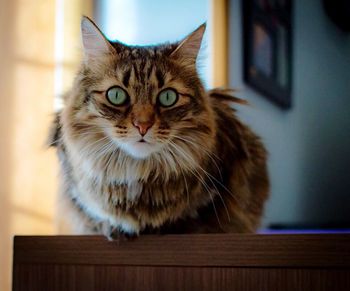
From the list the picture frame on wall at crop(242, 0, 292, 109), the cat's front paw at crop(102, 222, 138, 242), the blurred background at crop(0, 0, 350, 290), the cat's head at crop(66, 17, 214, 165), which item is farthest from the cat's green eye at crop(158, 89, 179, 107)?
the picture frame on wall at crop(242, 0, 292, 109)

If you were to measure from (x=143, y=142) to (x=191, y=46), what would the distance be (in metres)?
0.22

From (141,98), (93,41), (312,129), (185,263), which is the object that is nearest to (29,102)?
(93,41)

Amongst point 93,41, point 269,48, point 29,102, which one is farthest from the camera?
point 269,48

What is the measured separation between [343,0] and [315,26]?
5.4 inches

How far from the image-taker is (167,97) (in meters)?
1.02

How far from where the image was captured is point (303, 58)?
7.06 ft

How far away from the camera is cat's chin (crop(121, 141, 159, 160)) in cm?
98

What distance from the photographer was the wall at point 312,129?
210 cm

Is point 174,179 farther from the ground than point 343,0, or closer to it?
closer to it

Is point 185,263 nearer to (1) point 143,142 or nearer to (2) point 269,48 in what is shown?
(1) point 143,142

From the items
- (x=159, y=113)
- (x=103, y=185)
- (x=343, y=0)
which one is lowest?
(x=103, y=185)

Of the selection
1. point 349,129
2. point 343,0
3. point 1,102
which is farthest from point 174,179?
point 343,0

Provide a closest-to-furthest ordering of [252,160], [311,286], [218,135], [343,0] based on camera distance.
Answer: [311,286]
[218,135]
[252,160]
[343,0]

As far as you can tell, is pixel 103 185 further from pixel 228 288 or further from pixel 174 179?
pixel 228 288
